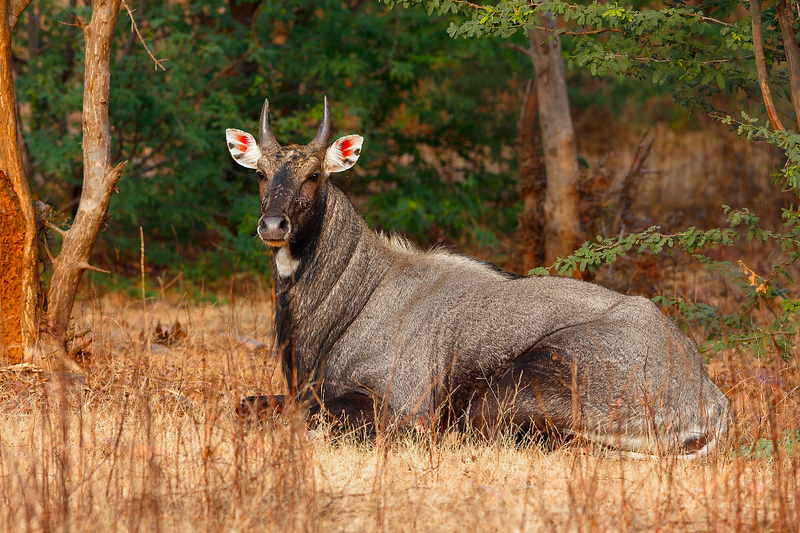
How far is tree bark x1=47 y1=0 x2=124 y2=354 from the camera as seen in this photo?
6.47m

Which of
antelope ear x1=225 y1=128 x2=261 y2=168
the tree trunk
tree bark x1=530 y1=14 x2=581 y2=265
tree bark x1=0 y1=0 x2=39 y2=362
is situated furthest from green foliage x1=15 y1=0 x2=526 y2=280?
tree bark x1=0 y1=0 x2=39 y2=362

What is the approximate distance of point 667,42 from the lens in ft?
21.1

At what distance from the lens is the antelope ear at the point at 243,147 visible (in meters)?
6.37

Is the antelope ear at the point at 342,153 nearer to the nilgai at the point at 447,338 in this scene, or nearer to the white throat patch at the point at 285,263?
the nilgai at the point at 447,338

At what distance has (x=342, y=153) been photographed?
646 cm

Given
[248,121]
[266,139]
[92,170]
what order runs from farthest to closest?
1. [248,121]
2. [92,170]
3. [266,139]

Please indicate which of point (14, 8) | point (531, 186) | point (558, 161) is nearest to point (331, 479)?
point (14, 8)

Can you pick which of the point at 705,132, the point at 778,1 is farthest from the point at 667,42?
the point at 705,132

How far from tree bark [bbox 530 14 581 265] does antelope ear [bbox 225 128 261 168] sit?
4.75 meters

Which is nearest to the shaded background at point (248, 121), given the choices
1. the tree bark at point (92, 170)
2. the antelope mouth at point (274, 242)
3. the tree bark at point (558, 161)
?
the tree bark at point (558, 161)

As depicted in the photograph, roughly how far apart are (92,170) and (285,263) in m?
1.76

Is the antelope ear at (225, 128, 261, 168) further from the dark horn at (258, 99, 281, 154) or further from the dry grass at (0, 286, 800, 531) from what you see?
the dry grass at (0, 286, 800, 531)

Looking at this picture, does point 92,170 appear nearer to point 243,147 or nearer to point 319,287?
point 243,147

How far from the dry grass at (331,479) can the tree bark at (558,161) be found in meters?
4.33
